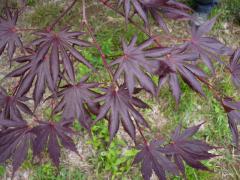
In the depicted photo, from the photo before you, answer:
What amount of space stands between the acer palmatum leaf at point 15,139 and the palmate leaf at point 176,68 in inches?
21.0

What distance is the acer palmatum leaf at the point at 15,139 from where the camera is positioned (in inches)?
49.4

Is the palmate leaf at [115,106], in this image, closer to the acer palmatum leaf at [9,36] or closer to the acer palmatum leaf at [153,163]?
the acer palmatum leaf at [153,163]

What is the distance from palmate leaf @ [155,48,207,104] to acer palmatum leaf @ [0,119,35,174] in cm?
53

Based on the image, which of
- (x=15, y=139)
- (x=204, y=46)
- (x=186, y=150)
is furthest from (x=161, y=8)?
(x=15, y=139)

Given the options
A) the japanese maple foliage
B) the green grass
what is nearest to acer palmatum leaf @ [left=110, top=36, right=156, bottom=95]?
the japanese maple foliage

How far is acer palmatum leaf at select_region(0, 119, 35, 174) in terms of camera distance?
1.26 metres

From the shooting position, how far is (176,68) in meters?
1.25

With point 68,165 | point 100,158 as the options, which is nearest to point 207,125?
point 100,158

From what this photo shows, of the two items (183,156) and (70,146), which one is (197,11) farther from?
(70,146)

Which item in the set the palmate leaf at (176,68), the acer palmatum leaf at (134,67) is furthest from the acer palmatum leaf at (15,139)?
the palmate leaf at (176,68)

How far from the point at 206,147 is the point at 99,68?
4.31 feet

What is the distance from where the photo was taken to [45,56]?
1.23 m

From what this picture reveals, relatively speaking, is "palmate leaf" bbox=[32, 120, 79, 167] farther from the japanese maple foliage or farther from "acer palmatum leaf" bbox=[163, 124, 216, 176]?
"acer palmatum leaf" bbox=[163, 124, 216, 176]

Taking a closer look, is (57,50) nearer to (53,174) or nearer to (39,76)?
(39,76)
